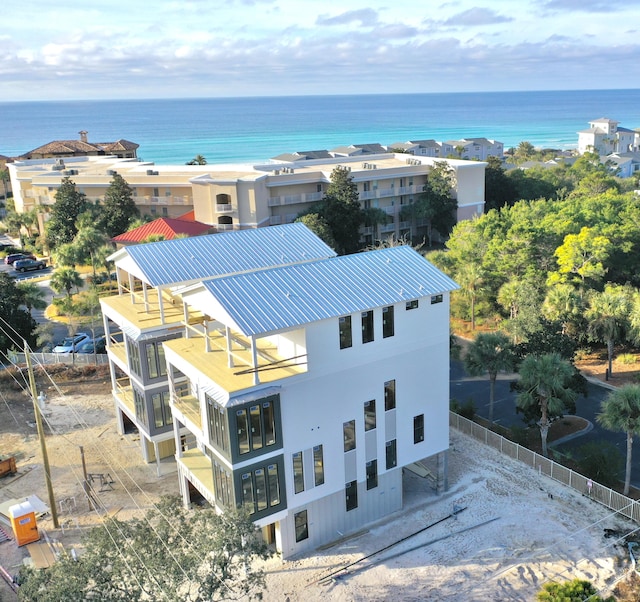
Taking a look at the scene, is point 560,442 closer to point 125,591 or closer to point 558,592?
point 558,592

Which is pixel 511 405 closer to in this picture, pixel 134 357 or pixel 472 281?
pixel 472 281

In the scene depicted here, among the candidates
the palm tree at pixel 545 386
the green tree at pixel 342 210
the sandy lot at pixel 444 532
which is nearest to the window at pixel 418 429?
the sandy lot at pixel 444 532

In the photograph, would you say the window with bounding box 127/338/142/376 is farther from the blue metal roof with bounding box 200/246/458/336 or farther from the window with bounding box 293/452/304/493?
the window with bounding box 293/452/304/493

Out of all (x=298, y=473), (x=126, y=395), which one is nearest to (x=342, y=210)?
(x=126, y=395)

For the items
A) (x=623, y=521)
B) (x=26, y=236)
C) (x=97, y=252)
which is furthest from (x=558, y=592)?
(x=26, y=236)

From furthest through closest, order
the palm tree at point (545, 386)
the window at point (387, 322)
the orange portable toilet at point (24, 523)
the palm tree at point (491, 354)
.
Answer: the palm tree at point (491, 354)
the palm tree at point (545, 386)
the orange portable toilet at point (24, 523)
the window at point (387, 322)

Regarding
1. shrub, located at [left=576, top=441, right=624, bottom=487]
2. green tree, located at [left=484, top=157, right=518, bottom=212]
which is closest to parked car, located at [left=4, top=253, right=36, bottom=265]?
green tree, located at [left=484, top=157, right=518, bottom=212]

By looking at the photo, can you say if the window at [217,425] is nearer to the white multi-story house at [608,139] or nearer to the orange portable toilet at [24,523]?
the orange portable toilet at [24,523]
